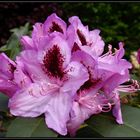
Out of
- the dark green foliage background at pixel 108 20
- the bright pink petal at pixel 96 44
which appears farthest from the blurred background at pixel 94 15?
the bright pink petal at pixel 96 44

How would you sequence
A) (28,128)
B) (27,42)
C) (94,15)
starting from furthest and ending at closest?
1. (94,15)
2. (27,42)
3. (28,128)

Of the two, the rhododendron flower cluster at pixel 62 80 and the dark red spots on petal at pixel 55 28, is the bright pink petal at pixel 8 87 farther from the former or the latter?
the dark red spots on petal at pixel 55 28

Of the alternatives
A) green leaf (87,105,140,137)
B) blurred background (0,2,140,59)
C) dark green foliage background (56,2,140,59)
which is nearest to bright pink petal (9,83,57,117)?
green leaf (87,105,140,137)

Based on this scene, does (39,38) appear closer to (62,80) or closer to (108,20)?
(62,80)

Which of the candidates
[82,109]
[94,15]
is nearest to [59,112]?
[82,109]

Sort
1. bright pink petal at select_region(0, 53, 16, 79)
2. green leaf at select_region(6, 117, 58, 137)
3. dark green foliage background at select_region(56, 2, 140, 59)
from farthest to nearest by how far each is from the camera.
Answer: dark green foliage background at select_region(56, 2, 140, 59) < bright pink petal at select_region(0, 53, 16, 79) < green leaf at select_region(6, 117, 58, 137)

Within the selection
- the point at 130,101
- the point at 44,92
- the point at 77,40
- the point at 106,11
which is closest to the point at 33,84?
the point at 44,92

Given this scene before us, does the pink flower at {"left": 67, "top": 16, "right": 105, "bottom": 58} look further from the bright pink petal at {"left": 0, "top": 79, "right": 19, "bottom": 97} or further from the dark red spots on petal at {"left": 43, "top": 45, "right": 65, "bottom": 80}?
the bright pink petal at {"left": 0, "top": 79, "right": 19, "bottom": 97}
